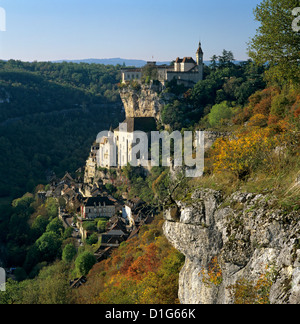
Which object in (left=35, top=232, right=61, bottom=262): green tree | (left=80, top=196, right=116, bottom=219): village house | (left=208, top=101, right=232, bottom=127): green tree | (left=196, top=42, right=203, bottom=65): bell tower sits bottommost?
(left=35, top=232, right=61, bottom=262): green tree

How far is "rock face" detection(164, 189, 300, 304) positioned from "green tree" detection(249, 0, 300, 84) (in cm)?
606

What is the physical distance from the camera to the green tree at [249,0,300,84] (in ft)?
45.2

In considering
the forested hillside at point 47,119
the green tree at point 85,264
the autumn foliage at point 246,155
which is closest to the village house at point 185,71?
the green tree at point 85,264

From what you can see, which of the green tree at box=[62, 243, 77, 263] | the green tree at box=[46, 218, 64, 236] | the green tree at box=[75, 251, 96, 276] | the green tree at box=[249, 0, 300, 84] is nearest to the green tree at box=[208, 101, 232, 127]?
the green tree at box=[75, 251, 96, 276]

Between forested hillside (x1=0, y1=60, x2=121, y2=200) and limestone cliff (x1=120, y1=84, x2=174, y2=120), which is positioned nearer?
limestone cliff (x1=120, y1=84, x2=174, y2=120)

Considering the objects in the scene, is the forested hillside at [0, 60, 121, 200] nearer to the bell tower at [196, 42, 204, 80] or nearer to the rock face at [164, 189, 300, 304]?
the bell tower at [196, 42, 204, 80]

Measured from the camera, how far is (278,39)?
45.6ft

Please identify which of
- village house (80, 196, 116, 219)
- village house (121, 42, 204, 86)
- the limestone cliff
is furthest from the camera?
village house (121, 42, 204, 86)

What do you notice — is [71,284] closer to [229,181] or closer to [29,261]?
[29,261]

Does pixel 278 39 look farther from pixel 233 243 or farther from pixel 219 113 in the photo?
pixel 219 113

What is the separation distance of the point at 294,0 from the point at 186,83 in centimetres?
3431

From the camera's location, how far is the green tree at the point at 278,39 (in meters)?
13.8

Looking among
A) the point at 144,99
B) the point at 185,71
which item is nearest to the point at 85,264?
the point at 144,99
